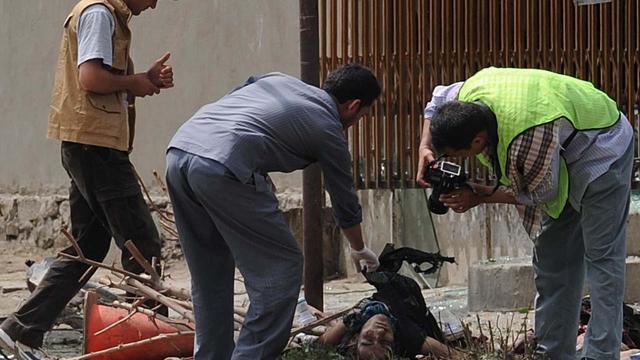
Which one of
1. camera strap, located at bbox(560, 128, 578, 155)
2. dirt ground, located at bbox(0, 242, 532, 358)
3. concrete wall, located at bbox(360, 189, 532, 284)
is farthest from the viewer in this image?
concrete wall, located at bbox(360, 189, 532, 284)

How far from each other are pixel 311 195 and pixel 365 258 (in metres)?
0.97

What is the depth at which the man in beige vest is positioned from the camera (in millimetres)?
6367

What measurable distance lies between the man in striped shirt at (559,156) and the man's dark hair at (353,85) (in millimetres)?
267

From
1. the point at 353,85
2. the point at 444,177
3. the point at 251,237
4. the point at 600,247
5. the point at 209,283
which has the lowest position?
the point at 209,283

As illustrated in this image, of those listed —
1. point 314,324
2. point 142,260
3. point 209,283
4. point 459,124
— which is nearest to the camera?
point 459,124

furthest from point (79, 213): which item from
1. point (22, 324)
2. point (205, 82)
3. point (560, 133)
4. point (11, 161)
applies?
point (11, 161)

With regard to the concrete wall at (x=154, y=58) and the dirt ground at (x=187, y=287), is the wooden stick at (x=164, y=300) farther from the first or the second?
the concrete wall at (x=154, y=58)

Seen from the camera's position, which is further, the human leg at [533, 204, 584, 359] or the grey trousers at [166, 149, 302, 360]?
the human leg at [533, 204, 584, 359]

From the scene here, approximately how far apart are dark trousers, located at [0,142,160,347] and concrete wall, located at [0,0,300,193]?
3.64 metres

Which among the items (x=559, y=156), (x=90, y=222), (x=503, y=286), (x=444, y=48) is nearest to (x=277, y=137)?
(x=559, y=156)

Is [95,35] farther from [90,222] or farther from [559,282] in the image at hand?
[559,282]

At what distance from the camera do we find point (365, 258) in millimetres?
→ 5820

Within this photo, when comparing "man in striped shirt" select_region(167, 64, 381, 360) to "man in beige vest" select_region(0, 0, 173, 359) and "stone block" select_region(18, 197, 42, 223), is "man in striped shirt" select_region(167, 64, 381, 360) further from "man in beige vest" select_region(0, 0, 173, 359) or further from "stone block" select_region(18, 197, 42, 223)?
"stone block" select_region(18, 197, 42, 223)

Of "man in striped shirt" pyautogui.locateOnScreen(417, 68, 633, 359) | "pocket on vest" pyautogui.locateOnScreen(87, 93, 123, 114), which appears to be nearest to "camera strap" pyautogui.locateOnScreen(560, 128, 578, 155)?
"man in striped shirt" pyautogui.locateOnScreen(417, 68, 633, 359)
